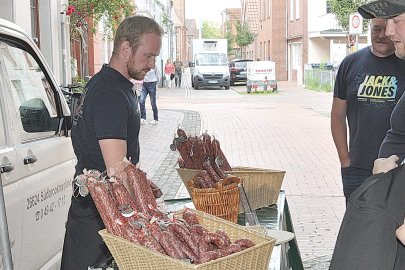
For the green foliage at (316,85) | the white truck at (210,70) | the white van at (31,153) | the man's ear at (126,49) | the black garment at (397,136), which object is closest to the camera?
the black garment at (397,136)

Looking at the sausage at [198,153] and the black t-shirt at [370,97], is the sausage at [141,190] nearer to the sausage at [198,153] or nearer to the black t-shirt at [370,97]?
the sausage at [198,153]

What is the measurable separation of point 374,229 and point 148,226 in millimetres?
905

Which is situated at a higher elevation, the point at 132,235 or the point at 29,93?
the point at 29,93

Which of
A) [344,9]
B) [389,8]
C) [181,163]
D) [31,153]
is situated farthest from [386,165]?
[344,9]

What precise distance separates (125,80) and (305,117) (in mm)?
18115

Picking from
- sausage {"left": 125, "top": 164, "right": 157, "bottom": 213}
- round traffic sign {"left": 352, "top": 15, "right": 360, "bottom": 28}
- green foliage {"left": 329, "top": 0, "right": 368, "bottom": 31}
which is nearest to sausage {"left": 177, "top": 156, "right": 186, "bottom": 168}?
sausage {"left": 125, "top": 164, "right": 157, "bottom": 213}

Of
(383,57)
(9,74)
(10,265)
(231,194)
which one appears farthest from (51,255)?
(383,57)

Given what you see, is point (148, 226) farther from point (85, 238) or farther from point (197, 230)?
point (85, 238)

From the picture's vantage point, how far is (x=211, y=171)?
12.5 feet

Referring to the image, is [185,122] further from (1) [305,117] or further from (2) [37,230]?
(2) [37,230]

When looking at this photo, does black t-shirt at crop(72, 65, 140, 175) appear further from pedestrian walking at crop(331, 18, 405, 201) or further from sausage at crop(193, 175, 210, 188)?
pedestrian walking at crop(331, 18, 405, 201)

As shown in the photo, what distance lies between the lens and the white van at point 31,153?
399 centimetres

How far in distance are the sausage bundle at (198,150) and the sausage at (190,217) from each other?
1.06 meters

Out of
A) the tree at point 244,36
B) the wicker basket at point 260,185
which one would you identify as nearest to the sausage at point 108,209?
the wicker basket at point 260,185
